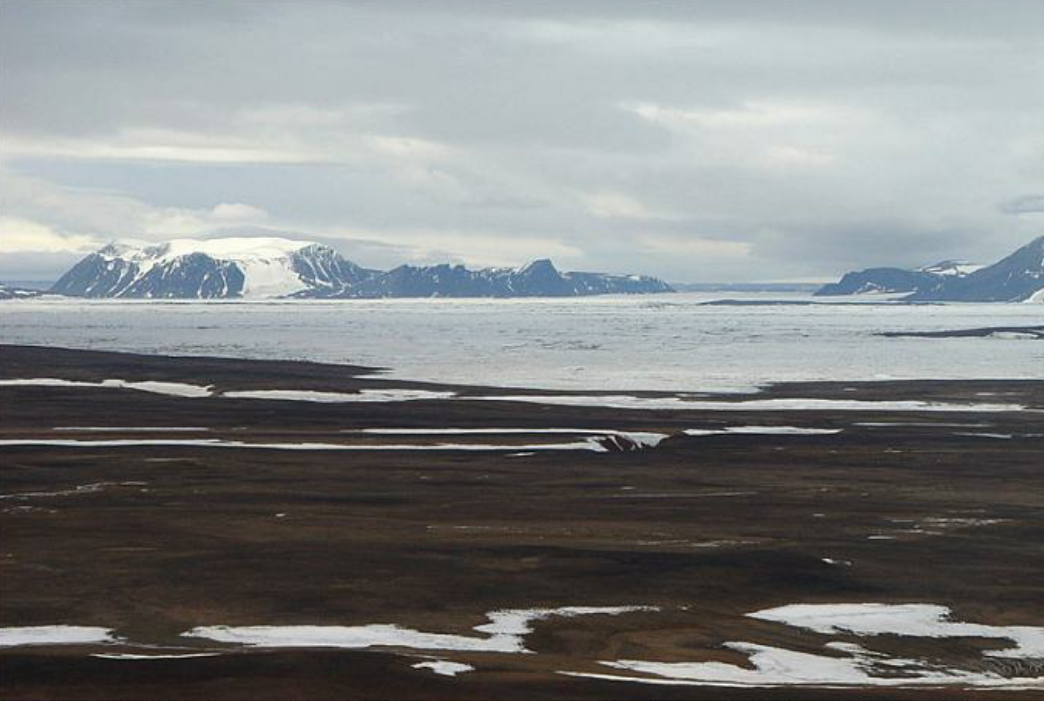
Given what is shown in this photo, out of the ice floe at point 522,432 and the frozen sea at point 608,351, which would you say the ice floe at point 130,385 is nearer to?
the frozen sea at point 608,351

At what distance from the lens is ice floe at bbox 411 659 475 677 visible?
1789cm

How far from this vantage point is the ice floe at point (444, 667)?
17.9 metres

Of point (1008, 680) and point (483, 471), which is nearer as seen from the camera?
point (1008, 680)

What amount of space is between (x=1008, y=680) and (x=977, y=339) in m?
107

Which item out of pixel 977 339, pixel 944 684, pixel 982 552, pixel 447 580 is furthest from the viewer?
pixel 977 339

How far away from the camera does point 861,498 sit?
32.8 m

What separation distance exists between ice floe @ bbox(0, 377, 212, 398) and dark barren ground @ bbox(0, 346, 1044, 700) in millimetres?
16423

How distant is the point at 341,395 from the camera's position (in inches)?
2435

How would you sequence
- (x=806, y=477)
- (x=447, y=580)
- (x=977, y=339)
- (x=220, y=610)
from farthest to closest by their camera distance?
(x=977, y=339) → (x=806, y=477) → (x=447, y=580) → (x=220, y=610)

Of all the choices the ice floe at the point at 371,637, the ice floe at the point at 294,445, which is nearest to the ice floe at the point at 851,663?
the ice floe at the point at 371,637

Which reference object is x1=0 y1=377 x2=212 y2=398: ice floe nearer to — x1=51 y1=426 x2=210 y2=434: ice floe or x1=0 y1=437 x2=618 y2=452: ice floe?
x1=51 y1=426 x2=210 y2=434: ice floe

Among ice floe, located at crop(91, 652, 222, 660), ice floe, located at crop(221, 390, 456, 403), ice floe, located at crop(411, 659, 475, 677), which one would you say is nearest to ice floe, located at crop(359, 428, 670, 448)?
ice floe, located at crop(221, 390, 456, 403)

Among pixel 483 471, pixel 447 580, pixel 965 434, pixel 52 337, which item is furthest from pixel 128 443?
pixel 52 337

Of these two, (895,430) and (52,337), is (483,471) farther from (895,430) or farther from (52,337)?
(52,337)
